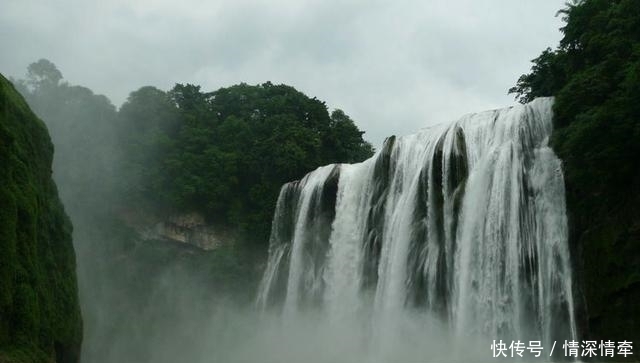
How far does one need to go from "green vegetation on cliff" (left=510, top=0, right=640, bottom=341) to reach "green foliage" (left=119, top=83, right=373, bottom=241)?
18871 mm

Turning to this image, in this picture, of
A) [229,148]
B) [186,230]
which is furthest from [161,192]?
[229,148]

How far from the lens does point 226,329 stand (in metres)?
34.3

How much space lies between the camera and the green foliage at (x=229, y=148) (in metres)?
37.2

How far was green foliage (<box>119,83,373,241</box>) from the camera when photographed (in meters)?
37.2

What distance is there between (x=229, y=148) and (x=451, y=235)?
67.7 ft

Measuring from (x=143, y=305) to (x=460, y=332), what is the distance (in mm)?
21530

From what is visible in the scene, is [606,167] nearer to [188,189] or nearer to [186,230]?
[188,189]

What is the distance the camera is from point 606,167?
731 inches

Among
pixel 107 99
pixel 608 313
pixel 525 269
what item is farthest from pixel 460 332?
pixel 107 99

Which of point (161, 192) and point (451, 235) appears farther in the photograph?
point (161, 192)

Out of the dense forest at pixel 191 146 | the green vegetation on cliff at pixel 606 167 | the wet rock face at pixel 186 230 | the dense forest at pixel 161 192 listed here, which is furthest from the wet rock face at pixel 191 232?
the green vegetation on cliff at pixel 606 167

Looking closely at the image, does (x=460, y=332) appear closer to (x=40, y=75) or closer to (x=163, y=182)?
(x=163, y=182)

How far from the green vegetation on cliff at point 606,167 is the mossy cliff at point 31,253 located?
48.7 ft

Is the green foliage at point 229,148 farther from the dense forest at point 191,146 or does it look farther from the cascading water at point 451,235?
the cascading water at point 451,235
